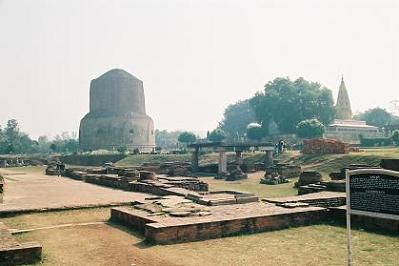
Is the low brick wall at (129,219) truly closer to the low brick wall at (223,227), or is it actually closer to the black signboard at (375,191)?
the low brick wall at (223,227)

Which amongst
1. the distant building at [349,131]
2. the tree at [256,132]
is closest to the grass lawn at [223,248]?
the distant building at [349,131]

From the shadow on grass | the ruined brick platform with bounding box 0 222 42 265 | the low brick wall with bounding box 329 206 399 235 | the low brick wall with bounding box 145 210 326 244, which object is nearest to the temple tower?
the low brick wall with bounding box 329 206 399 235

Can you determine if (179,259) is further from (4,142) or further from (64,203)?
(4,142)

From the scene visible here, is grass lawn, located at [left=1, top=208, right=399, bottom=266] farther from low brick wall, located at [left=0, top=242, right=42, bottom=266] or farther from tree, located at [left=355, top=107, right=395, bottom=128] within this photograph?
tree, located at [left=355, top=107, right=395, bottom=128]

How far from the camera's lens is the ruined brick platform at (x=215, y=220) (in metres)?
6.27

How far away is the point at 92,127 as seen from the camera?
2421 inches

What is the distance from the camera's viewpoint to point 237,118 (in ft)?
291

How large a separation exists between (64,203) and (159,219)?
426cm

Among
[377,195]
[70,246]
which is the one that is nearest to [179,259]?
[70,246]

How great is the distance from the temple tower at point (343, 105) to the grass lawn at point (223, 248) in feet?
197

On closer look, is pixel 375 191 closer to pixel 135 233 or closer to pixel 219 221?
pixel 219 221

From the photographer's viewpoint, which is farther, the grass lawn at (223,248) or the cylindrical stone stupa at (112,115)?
the cylindrical stone stupa at (112,115)

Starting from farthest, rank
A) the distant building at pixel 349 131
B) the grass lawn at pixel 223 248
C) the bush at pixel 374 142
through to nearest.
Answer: the distant building at pixel 349 131, the bush at pixel 374 142, the grass lawn at pixel 223 248

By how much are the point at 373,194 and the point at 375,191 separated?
0.15ft
